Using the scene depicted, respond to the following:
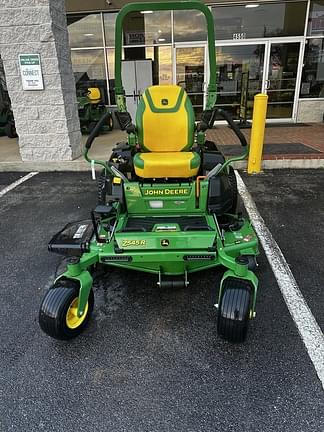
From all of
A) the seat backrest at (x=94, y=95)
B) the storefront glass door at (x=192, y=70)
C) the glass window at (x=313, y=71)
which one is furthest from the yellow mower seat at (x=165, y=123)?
the glass window at (x=313, y=71)

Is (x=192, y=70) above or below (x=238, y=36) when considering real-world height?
below

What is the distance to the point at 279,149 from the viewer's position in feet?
22.7

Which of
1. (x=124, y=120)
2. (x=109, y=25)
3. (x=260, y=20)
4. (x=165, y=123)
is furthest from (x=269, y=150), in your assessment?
(x=109, y=25)

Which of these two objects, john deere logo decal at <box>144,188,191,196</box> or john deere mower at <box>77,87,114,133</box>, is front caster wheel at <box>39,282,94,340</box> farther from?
john deere mower at <box>77,87,114,133</box>

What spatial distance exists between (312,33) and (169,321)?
33.7ft

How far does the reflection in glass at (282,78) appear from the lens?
388 inches

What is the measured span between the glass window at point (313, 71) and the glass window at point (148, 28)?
418cm

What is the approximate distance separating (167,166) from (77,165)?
413 centimetres

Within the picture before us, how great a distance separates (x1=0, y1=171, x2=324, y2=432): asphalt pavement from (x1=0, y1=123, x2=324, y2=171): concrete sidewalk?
130 inches

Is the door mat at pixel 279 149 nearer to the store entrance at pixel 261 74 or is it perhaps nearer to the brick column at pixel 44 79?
the brick column at pixel 44 79

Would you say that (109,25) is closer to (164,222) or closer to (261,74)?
(261,74)

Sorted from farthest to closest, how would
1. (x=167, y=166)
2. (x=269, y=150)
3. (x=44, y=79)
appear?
(x=269, y=150) < (x=44, y=79) < (x=167, y=166)

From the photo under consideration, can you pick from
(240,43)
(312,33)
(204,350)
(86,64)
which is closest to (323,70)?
(312,33)

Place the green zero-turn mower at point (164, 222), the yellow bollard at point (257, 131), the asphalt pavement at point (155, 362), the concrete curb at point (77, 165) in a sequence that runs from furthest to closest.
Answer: the concrete curb at point (77, 165)
the yellow bollard at point (257, 131)
the green zero-turn mower at point (164, 222)
the asphalt pavement at point (155, 362)
